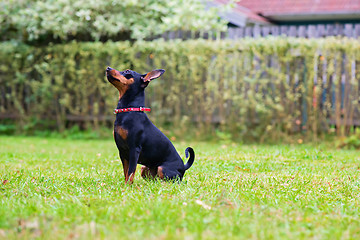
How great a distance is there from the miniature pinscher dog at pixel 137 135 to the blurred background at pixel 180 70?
215 inches

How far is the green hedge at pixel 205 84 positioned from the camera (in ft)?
31.9

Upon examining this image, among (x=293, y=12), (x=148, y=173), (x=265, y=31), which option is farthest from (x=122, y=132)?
(x=293, y=12)

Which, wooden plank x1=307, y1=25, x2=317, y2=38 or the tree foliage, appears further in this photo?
the tree foliage

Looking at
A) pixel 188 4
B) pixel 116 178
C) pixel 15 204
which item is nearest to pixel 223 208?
pixel 15 204

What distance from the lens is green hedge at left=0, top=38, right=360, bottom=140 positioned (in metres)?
9.72

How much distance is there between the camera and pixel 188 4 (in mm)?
11484

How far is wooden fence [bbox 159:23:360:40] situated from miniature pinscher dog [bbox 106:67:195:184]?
5928 millimetres

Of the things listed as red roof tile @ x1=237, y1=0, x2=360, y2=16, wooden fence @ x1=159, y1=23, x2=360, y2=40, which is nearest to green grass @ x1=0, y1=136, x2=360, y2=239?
wooden fence @ x1=159, y1=23, x2=360, y2=40

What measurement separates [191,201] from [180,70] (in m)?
7.19

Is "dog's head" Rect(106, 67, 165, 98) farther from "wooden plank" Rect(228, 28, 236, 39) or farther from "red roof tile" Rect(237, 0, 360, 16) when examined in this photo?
"red roof tile" Rect(237, 0, 360, 16)

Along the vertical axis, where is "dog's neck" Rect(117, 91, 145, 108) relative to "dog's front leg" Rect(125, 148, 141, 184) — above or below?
above

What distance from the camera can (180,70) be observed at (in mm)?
10633

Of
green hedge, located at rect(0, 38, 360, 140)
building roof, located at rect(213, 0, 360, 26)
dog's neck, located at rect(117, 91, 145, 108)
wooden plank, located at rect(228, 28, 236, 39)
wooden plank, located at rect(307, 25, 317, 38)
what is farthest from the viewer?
building roof, located at rect(213, 0, 360, 26)

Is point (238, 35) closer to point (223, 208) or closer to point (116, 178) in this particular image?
point (116, 178)
